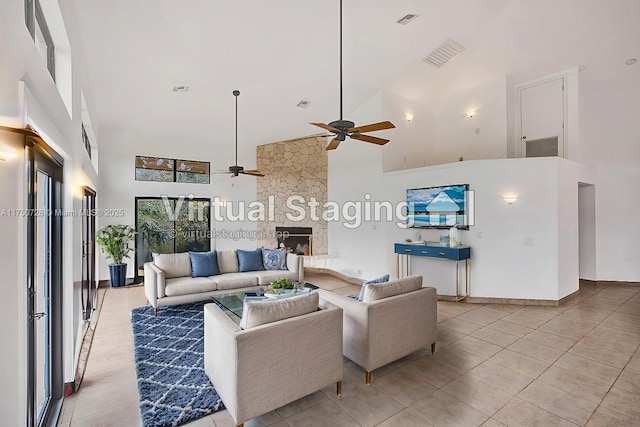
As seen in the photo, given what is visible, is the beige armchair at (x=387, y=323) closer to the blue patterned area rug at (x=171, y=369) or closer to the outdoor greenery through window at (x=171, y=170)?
the blue patterned area rug at (x=171, y=369)

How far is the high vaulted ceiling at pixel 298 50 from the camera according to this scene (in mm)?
3492

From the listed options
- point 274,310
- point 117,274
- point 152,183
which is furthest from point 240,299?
point 152,183

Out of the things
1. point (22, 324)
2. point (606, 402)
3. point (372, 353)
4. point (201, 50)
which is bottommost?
point (606, 402)

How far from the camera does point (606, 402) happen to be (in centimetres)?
249

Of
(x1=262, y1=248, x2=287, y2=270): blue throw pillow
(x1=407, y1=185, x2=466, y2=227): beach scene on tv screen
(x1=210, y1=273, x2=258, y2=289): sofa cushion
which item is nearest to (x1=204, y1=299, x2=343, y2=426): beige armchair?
(x1=210, y1=273, x2=258, y2=289): sofa cushion

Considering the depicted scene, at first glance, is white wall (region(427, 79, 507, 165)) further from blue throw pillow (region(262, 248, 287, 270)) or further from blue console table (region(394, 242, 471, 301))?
blue throw pillow (region(262, 248, 287, 270))

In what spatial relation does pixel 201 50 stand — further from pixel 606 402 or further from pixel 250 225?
pixel 606 402

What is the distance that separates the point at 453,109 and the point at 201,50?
17.8ft

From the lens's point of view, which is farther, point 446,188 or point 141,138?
point 141,138

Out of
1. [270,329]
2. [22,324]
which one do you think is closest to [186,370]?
[270,329]

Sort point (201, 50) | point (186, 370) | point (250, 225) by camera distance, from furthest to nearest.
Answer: point (250, 225) < point (201, 50) < point (186, 370)

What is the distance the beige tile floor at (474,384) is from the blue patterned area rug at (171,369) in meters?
0.10

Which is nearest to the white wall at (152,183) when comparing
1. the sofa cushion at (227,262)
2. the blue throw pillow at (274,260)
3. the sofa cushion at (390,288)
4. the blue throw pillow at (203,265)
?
the sofa cushion at (227,262)

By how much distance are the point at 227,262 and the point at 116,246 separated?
2348 mm
